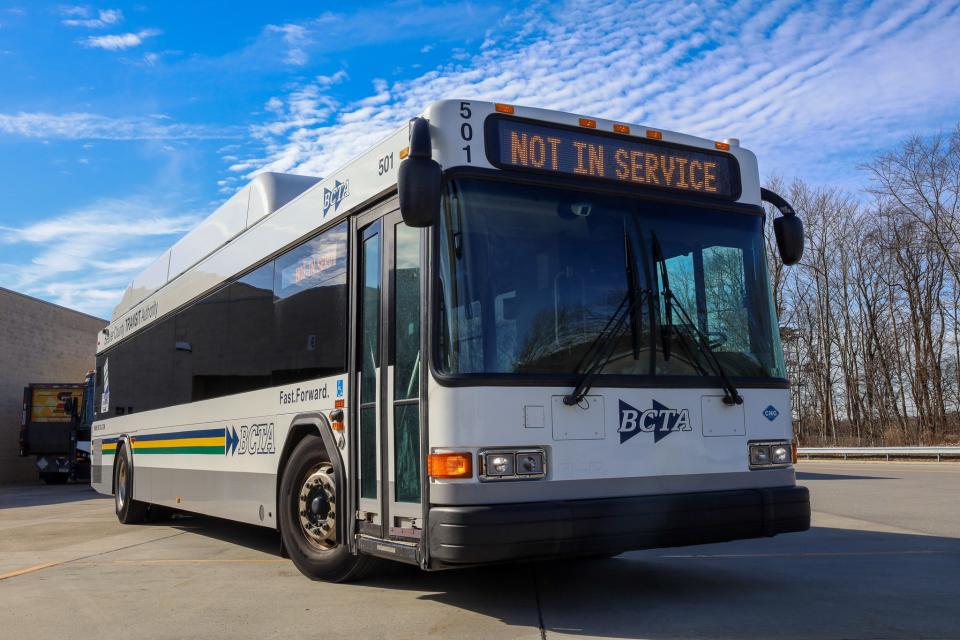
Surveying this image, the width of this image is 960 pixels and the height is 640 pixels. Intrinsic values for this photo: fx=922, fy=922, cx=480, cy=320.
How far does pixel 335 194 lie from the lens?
714 cm

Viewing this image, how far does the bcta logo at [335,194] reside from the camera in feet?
22.9

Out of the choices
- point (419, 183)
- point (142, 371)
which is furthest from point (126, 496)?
point (419, 183)

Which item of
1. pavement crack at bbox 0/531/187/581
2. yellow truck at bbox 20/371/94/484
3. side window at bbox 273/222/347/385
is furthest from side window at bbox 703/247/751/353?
yellow truck at bbox 20/371/94/484

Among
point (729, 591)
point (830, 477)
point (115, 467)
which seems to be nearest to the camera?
point (729, 591)

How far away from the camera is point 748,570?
24.2 feet

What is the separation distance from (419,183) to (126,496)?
30.3 feet

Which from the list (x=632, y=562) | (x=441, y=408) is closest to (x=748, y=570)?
(x=632, y=562)

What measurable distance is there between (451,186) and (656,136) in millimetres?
1666

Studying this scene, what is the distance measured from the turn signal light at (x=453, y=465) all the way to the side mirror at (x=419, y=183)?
1339mm

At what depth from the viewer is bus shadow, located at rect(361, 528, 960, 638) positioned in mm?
5250

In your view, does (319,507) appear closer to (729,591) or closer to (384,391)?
(384,391)

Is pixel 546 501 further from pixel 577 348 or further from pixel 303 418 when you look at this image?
pixel 303 418

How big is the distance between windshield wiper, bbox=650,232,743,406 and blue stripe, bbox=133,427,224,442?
4.91 meters

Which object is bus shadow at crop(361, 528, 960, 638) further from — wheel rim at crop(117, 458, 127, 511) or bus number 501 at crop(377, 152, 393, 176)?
wheel rim at crop(117, 458, 127, 511)
